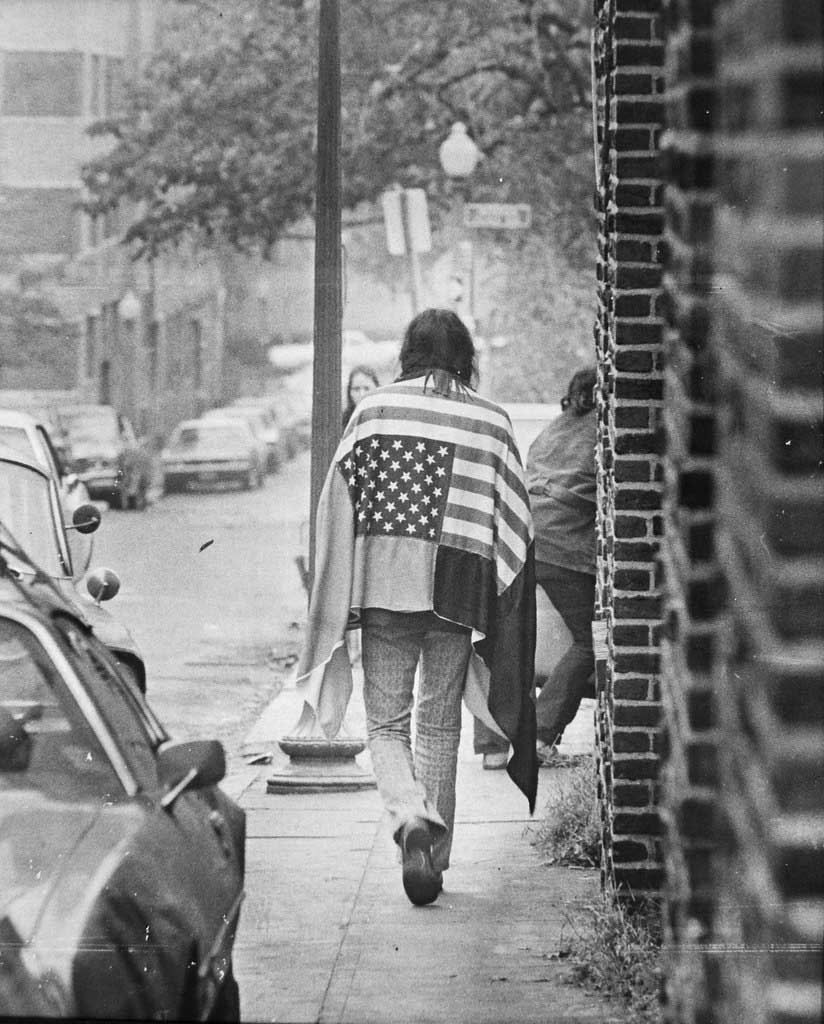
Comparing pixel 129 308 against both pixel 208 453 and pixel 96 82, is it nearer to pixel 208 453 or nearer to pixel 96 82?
pixel 96 82

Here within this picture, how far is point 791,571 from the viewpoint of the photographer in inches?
107

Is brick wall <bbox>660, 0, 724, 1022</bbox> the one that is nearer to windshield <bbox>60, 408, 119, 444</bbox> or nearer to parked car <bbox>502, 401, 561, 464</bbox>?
windshield <bbox>60, 408, 119, 444</bbox>

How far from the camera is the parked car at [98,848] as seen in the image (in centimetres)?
444

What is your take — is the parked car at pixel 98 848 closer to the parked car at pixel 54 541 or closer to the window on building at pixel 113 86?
the parked car at pixel 54 541

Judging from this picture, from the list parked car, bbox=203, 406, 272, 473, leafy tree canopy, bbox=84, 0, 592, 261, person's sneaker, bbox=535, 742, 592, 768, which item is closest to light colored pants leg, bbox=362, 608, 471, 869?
person's sneaker, bbox=535, 742, 592, 768

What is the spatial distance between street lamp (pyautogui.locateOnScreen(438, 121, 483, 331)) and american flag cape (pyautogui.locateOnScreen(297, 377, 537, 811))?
10.4 metres

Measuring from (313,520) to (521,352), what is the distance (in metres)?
13.9

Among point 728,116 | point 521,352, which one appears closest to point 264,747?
point 728,116

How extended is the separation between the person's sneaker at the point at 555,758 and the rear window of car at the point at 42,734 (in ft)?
9.20

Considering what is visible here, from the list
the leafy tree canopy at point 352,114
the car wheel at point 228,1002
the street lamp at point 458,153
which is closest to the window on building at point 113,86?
the leafy tree canopy at point 352,114

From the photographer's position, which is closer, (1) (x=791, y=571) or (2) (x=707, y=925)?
(1) (x=791, y=571)

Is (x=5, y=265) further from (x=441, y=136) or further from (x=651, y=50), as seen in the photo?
(x=441, y=136)

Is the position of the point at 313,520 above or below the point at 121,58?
below

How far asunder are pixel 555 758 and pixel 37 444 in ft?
7.57
